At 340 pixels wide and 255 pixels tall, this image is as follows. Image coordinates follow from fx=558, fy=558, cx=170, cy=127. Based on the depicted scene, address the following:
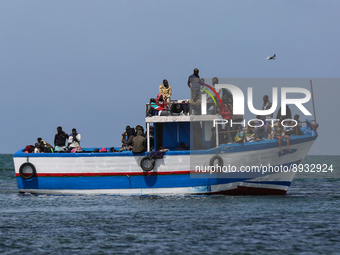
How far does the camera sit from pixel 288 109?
24562 mm

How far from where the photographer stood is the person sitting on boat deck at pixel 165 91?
25.1 metres

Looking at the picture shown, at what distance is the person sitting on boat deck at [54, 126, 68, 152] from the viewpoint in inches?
1076

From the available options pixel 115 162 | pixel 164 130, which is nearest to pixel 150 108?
pixel 164 130

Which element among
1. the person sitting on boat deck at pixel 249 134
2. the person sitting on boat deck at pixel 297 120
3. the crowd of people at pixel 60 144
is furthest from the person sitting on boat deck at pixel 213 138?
the crowd of people at pixel 60 144

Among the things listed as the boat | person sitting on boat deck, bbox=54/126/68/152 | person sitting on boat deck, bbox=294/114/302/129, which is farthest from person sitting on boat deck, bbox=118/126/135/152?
person sitting on boat deck, bbox=294/114/302/129

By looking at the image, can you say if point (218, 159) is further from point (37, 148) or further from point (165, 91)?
point (37, 148)

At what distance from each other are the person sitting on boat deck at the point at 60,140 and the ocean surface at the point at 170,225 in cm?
258

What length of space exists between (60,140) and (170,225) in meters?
10.6

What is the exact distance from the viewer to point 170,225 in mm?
18656

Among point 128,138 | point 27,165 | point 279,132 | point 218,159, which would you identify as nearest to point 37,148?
point 27,165

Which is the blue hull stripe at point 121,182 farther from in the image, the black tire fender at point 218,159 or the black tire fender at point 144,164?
the black tire fender at point 218,159

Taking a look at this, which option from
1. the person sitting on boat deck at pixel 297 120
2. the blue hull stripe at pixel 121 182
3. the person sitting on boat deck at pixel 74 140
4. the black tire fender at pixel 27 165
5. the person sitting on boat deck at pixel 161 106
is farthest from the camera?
the person sitting on boat deck at pixel 74 140

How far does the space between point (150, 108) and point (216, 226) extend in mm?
8333

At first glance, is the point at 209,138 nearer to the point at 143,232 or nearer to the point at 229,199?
the point at 229,199
